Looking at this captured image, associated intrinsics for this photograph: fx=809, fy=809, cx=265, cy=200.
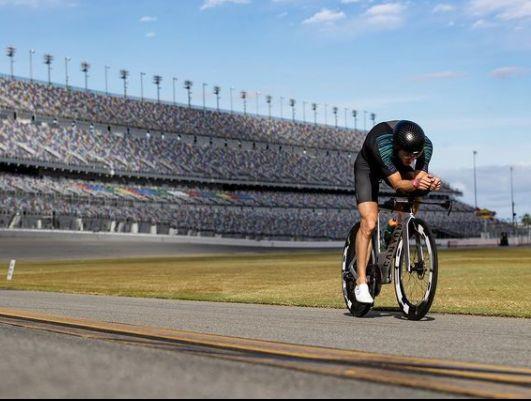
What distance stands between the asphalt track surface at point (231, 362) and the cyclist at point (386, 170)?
76cm

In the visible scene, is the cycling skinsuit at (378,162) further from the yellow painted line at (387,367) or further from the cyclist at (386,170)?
the yellow painted line at (387,367)

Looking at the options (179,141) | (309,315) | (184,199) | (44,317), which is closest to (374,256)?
(309,315)

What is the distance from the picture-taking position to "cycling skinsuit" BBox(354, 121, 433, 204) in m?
8.16

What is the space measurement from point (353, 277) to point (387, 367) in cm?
403

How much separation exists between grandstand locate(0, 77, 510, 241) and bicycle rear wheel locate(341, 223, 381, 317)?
57406 millimetres

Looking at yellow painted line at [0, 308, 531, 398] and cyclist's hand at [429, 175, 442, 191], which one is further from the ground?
cyclist's hand at [429, 175, 442, 191]

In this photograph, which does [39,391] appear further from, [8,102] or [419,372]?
[8,102]

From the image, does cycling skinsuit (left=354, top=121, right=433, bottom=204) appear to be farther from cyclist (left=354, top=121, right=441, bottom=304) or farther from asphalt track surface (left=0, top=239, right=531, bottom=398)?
asphalt track surface (left=0, top=239, right=531, bottom=398)

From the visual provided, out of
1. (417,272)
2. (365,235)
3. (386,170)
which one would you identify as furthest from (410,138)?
(417,272)

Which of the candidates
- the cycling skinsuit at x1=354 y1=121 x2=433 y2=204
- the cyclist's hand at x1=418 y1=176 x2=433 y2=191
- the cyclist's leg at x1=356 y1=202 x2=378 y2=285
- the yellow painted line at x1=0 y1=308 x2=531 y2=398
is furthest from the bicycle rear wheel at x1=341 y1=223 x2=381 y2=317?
the yellow painted line at x1=0 y1=308 x2=531 y2=398

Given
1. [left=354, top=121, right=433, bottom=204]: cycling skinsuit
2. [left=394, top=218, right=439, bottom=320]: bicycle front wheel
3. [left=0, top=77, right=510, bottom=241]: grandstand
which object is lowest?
[left=394, top=218, right=439, bottom=320]: bicycle front wheel

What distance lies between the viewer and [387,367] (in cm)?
465

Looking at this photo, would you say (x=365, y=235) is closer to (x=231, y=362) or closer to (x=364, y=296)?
(x=364, y=296)

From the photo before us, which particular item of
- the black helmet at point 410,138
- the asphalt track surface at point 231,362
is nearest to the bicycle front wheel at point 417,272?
the asphalt track surface at point 231,362
